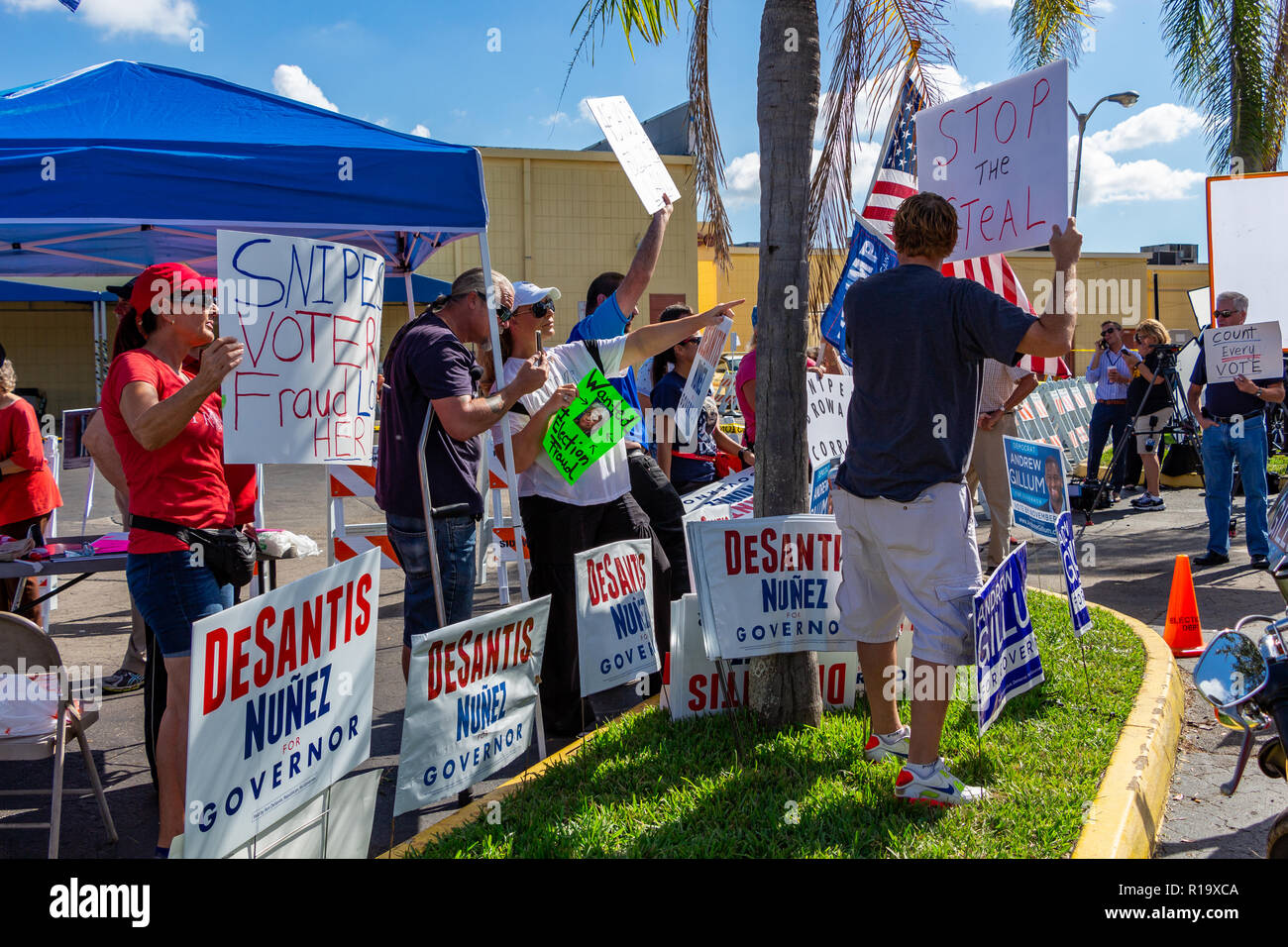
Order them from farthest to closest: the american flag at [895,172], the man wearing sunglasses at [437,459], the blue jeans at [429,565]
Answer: the american flag at [895,172]
the blue jeans at [429,565]
the man wearing sunglasses at [437,459]

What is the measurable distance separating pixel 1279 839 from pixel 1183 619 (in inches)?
151

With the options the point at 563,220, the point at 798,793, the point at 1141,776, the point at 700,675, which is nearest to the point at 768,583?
the point at 700,675

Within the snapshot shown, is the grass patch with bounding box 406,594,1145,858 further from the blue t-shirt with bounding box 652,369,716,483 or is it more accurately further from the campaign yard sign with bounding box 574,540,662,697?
the blue t-shirt with bounding box 652,369,716,483

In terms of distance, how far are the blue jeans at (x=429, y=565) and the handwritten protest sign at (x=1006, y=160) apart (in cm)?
236

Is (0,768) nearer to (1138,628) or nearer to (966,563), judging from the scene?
(966,563)

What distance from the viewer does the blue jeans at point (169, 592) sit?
3.41 m

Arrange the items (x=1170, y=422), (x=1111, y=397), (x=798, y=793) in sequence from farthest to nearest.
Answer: (x=1170, y=422) < (x=1111, y=397) < (x=798, y=793)

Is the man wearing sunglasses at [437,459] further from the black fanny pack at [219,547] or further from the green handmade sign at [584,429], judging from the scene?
the black fanny pack at [219,547]

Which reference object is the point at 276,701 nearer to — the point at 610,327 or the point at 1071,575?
the point at 610,327

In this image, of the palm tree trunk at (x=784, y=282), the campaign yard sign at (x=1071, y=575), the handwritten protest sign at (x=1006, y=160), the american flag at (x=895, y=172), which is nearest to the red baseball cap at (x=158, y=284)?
the palm tree trunk at (x=784, y=282)

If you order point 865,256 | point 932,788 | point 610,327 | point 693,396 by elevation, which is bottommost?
point 932,788

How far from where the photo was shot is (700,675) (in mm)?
4723

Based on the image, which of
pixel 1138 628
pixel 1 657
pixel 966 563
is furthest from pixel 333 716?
pixel 1138 628

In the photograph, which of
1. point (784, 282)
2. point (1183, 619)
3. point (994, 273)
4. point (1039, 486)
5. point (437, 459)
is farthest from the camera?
point (994, 273)
